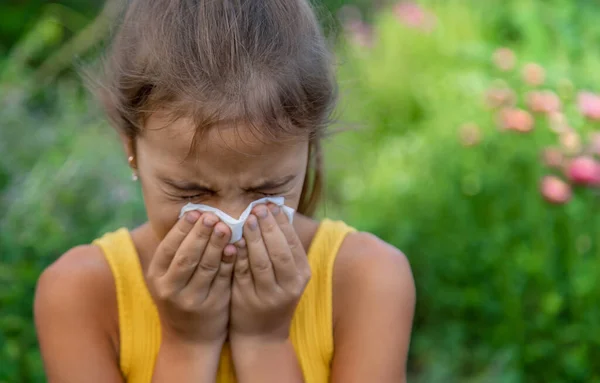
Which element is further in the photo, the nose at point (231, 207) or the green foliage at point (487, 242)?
the green foliage at point (487, 242)

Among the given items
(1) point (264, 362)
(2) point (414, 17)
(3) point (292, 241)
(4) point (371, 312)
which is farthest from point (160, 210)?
(2) point (414, 17)

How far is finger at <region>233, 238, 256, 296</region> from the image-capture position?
189cm

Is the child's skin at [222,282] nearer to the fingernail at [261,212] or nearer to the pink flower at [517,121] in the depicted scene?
the fingernail at [261,212]

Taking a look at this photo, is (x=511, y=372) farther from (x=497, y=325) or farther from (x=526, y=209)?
(x=526, y=209)

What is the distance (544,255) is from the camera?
11.0 feet

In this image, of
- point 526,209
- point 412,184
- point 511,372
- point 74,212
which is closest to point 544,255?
point 526,209

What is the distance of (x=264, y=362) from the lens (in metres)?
2.00

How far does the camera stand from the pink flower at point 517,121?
11.1 ft

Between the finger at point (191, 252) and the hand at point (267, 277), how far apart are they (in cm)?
8

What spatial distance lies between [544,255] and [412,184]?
2.46ft

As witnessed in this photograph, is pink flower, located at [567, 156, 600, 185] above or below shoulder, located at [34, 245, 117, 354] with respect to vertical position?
below

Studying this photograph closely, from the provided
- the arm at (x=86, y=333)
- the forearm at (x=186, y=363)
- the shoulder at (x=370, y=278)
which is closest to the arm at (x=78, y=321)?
the arm at (x=86, y=333)

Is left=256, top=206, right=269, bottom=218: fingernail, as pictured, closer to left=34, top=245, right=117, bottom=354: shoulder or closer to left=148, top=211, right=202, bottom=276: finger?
left=148, top=211, right=202, bottom=276: finger

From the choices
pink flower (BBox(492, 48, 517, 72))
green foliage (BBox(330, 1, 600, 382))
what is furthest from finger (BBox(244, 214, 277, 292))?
pink flower (BBox(492, 48, 517, 72))
